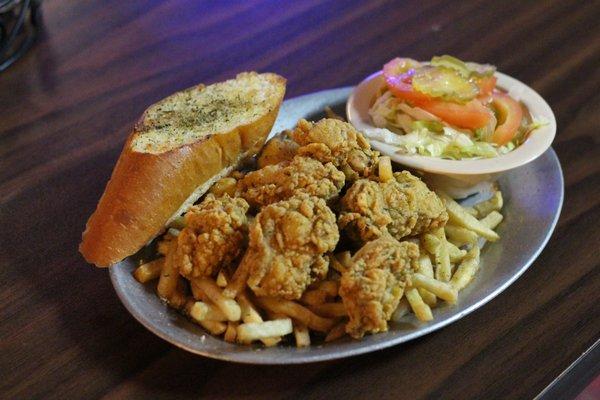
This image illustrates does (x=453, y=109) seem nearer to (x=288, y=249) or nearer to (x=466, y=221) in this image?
(x=466, y=221)

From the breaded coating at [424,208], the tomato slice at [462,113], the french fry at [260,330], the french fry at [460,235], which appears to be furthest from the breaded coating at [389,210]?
the tomato slice at [462,113]

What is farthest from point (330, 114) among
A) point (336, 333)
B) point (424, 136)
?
point (336, 333)

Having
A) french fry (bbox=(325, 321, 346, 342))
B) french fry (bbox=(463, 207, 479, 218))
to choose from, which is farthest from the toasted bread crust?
french fry (bbox=(463, 207, 479, 218))

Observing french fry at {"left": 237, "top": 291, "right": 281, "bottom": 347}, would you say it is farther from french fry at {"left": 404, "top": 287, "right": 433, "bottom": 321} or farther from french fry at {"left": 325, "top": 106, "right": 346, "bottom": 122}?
french fry at {"left": 325, "top": 106, "right": 346, "bottom": 122}

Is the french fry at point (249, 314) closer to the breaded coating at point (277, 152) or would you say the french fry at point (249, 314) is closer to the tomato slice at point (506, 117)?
the breaded coating at point (277, 152)

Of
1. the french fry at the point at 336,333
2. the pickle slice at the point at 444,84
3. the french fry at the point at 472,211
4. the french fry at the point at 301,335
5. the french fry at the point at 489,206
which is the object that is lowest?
the french fry at the point at 489,206

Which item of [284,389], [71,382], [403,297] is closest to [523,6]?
[403,297]
